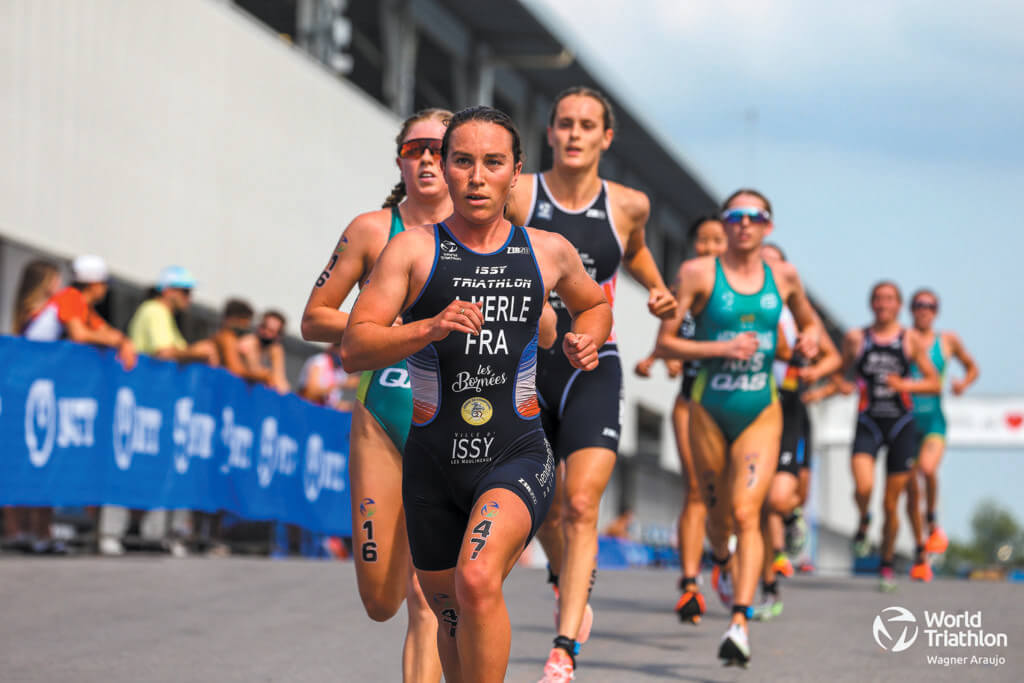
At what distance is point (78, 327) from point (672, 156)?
31.2 m

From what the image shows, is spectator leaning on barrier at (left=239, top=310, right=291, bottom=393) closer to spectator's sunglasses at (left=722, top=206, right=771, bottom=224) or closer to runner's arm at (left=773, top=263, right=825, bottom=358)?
runner's arm at (left=773, top=263, right=825, bottom=358)

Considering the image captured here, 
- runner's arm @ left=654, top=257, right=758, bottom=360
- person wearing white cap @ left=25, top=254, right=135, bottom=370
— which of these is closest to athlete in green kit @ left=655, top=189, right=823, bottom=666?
runner's arm @ left=654, top=257, right=758, bottom=360

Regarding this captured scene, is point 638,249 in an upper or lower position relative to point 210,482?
upper

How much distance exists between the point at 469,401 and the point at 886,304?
10359 mm

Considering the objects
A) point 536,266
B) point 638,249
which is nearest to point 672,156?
point 638,249

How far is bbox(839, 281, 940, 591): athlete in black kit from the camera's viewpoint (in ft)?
48.2

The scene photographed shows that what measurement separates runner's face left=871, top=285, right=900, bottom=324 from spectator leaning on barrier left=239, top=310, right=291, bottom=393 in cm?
587

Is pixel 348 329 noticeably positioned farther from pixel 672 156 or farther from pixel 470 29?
pixel 672 156

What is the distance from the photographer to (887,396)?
14.8 metres

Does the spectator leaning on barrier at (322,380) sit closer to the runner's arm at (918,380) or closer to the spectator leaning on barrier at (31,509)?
the spectator leaning on barrier at (31,509)

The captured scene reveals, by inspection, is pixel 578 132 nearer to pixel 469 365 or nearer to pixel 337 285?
pixel 337 285

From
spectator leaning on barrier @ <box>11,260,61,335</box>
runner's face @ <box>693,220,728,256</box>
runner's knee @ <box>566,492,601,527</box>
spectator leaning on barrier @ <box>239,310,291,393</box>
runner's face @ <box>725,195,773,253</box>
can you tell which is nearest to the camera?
runner's knee @ <box>566,492,601,527</box>

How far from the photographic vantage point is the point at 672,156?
4206 centimetres

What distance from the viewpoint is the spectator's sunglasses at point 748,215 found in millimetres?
9258
